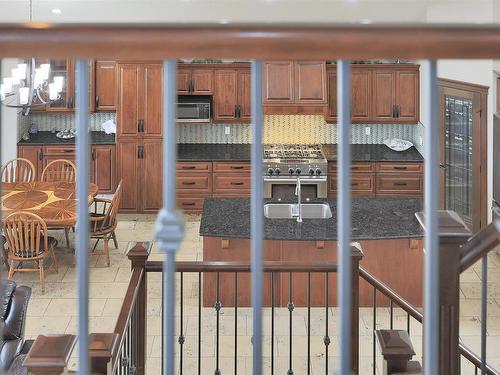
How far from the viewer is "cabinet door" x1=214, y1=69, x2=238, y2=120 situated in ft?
35.7

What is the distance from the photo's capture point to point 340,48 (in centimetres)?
115

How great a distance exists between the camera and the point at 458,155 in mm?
9539

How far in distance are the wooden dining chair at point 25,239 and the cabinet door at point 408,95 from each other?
522 cm

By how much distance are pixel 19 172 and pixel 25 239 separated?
288 cm

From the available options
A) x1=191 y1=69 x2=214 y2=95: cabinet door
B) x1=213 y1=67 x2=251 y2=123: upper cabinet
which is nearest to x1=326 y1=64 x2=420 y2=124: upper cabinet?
x1=213 y1=67 x2=251 y2=123: upper cabinet

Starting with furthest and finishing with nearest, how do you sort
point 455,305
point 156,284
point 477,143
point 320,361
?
point 477,143
point 156,284
point 320,361
point 455,305

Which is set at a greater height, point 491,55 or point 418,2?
point 418,2

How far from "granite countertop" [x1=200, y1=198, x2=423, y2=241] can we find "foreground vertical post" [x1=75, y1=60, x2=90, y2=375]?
5.62 meters

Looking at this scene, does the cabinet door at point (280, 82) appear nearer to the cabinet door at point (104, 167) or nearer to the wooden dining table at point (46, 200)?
the cabinet door at point (104, 167)

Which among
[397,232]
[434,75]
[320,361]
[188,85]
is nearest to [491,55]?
[434,75]

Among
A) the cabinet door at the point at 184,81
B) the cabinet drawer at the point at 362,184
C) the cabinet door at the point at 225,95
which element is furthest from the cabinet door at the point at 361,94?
the cabinet door at the point at 184,81

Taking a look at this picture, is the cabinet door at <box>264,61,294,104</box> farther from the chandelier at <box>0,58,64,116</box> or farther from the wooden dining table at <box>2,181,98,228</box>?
the chandelier at <box>0,58,64,116</box>

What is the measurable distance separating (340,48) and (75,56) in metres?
0.37

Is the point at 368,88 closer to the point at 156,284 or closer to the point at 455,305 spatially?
the point at 156,284
